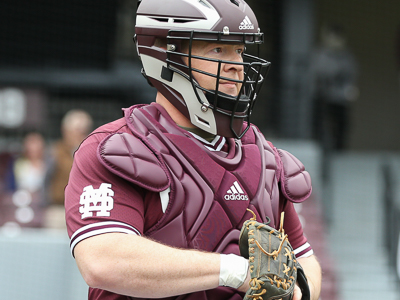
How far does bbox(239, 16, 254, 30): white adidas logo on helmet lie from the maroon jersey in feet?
1.85

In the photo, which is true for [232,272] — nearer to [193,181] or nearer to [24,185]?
[193,181]

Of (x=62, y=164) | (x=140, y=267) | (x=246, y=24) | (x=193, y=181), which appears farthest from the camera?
(x=62, y=164)

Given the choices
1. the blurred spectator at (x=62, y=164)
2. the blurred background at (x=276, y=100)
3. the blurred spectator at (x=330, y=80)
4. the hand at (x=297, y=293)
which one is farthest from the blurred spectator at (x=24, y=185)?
the hand at (x=297, y=293)

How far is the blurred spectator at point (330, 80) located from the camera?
880 centimetres

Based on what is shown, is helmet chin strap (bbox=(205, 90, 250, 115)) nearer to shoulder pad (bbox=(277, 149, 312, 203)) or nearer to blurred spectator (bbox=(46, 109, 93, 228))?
shoulder pad (bbox=(277, 149, 312, 203))

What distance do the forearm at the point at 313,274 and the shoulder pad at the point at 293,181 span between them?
26 centimetres

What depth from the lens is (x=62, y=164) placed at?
6.18 metres

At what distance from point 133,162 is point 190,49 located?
418 mm

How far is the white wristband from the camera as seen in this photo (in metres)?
1.87

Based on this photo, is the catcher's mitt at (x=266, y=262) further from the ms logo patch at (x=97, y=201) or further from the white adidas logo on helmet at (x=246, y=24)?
the white adidas logo on helmet at (x=246, y=24)

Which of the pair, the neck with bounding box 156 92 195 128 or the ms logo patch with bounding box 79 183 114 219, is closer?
the ms logo patch with bounding box 79 183 114 219

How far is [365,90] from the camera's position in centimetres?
1209

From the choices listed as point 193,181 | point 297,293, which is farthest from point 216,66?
point 297,293

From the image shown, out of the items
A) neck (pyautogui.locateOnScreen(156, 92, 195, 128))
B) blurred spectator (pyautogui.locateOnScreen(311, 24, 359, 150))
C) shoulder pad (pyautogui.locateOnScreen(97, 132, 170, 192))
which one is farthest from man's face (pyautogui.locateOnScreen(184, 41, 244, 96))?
blurred spectator (pyautogui.locateOnScreen(311, 24, 359, 150))
